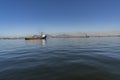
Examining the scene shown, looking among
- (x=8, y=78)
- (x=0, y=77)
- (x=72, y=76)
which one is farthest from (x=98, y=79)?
(x=0, y=77)

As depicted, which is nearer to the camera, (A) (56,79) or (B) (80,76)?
(A) (56,79)

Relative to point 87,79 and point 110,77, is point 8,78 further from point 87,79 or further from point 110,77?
point 110,77

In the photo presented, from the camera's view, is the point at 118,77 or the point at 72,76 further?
the point at 72,76

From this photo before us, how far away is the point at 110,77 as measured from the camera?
15.3 feet

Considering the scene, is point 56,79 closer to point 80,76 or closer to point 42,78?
point 42,78

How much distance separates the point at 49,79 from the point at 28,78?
116 centimetres

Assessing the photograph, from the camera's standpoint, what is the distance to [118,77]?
15.2ft

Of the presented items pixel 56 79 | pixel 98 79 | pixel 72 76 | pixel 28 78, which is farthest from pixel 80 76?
pixel 28 78

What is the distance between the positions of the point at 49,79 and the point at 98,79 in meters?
2.55

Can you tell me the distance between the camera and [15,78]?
4754 millimetres

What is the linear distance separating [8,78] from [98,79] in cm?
482

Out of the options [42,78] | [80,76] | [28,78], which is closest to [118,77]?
[80,76]

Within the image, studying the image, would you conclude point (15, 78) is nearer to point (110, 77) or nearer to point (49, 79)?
point (49, 79)

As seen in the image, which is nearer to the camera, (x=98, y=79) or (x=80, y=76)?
(x=98, y=79)
